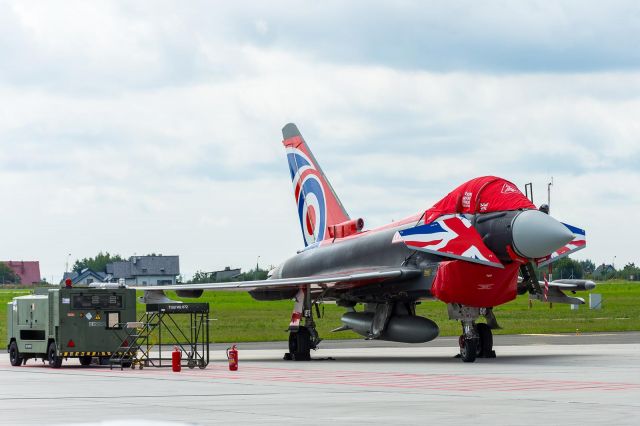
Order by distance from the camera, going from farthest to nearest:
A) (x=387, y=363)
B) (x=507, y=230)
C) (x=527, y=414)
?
(x=387, y=363) < (x=507, y=230) < (x=527, y=414)

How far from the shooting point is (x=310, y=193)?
145 ft

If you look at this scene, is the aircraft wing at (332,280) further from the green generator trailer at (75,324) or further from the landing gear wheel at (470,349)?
the landing gear wheel at (470,349)

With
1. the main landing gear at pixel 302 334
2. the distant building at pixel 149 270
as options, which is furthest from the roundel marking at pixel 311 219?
the distant building at pixel 149 270

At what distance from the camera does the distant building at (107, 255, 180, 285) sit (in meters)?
181

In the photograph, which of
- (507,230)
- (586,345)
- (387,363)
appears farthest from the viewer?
(586,345)

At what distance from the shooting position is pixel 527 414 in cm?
1716

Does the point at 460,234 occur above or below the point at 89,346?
above

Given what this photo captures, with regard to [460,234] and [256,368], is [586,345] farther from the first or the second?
[256,368]

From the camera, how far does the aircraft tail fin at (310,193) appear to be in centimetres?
4334

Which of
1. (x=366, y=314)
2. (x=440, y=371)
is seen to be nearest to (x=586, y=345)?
(x=366, y=314)

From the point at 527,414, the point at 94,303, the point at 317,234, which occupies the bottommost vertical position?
the point at 527,414

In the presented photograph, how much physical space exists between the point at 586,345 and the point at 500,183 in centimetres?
1248

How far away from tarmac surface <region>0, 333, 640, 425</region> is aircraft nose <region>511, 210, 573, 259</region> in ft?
→ 9.87

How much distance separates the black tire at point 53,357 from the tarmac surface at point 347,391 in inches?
19.5
